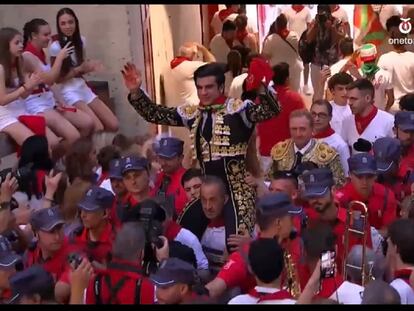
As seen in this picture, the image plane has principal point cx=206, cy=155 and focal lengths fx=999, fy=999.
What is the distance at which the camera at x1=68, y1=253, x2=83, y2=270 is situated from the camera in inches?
211

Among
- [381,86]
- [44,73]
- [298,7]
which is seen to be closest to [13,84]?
[44,73]

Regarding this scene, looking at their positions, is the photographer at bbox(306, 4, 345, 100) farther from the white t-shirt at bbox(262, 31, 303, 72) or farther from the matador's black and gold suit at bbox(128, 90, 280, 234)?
the matador's black and gold suit at bbox(128, 90, 280, 234)

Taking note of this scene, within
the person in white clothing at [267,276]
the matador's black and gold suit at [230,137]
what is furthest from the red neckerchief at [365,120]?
the person in white clothing at [267,276]

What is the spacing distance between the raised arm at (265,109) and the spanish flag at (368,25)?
556 cm

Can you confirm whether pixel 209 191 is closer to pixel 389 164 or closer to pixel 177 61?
pixel 389 164

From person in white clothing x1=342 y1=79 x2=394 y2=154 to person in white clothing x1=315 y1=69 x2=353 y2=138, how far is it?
0.53 meters

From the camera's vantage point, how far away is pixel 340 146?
7.78 metres

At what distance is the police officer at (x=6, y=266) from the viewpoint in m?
5.56

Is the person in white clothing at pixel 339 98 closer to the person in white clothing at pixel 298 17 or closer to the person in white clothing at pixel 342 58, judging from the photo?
the person in white clothing at pixel 342 58

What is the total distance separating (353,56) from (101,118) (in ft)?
9.53

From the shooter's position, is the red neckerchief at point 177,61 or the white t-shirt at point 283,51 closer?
the red neckerchief at point 177,61

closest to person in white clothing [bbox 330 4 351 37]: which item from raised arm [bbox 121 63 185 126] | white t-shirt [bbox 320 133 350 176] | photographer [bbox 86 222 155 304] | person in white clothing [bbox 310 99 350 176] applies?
person in white clothing [bbox 310 99 350 176]

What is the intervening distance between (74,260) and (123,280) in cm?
48
